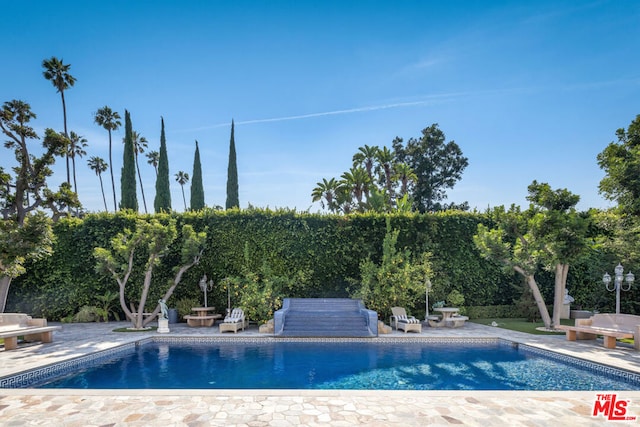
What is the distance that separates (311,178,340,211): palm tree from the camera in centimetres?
4069

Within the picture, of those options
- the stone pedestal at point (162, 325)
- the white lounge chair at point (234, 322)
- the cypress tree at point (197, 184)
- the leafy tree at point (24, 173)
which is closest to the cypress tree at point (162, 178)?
the cypress tree at point (197, 184)

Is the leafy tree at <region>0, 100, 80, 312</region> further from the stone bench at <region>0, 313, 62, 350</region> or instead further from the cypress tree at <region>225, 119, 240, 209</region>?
the cypress tree at <region>225, 119, 240, 209</region>

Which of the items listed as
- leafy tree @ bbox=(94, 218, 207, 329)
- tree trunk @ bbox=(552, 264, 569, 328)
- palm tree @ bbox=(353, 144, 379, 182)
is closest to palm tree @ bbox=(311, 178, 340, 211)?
palm tree @ bbox=(353, 144, 379, 182)

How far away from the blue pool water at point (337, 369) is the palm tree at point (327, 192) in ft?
94.9

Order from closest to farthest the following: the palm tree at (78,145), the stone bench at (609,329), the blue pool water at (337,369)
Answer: the blue pool water at (337,369) < the stone bench at (609,329) < the palm tree at (78,145)

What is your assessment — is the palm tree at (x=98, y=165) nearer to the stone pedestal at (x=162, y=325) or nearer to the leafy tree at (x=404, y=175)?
the leafy tree at (x=404, y=175)

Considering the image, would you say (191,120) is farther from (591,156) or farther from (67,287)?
(591,156)

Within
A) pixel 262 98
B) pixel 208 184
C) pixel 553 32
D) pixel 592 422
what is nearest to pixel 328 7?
pixel 262 98

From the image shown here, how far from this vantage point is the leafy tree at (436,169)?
36406mm

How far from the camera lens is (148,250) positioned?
1473 centimetres

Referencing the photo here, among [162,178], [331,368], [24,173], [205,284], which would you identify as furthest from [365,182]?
[331,368]

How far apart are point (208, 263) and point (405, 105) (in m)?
11.3

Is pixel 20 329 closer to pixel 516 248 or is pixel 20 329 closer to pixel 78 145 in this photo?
pixel 516 248

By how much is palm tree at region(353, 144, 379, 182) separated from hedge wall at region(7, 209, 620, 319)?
23241 mm
